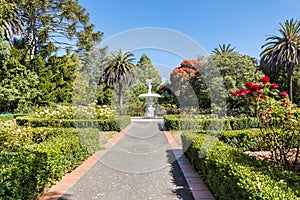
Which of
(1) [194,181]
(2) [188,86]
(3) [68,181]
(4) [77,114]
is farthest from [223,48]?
(3) [68,181]

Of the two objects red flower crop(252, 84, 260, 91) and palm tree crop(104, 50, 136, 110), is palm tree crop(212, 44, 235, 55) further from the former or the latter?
red flower crop(252, 84, 260, 91)

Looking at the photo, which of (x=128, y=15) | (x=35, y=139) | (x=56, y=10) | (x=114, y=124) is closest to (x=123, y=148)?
(x=35, y=139)

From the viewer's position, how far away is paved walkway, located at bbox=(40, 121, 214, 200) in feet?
11.0

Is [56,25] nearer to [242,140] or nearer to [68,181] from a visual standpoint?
[68,181]

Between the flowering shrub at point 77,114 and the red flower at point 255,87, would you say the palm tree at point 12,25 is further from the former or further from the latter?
the red flower at point 255,87

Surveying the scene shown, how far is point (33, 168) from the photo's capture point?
9.27 ft

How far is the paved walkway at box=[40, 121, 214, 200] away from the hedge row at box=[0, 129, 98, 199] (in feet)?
0.75

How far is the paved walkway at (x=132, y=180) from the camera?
3.36m

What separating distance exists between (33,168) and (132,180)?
183cm

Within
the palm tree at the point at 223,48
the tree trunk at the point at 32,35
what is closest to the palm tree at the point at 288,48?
the palm tree at the point at 223,48

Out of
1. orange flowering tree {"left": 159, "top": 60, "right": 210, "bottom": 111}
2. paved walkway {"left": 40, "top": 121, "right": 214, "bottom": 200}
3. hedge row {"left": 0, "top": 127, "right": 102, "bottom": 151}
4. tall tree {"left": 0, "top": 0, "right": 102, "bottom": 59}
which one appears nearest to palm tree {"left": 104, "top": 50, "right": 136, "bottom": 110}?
orange flowering tree {"left": 159, "top": 60, "right": 210, "bottom": 111}

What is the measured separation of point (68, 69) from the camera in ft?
72.5

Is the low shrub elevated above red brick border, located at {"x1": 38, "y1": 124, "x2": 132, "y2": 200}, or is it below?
above

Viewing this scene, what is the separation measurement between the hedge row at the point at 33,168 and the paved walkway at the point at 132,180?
229mm
